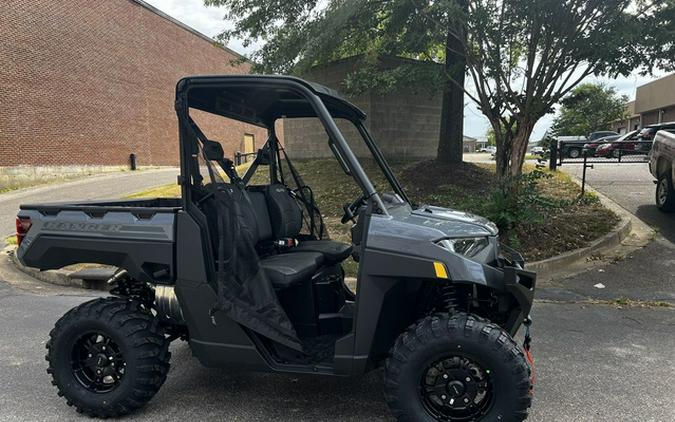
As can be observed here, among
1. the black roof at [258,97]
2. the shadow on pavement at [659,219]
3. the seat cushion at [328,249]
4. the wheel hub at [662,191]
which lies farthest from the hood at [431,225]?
the wheel hub at [662,191]

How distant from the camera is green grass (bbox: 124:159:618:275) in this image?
7.32 metres

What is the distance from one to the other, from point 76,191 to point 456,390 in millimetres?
15388

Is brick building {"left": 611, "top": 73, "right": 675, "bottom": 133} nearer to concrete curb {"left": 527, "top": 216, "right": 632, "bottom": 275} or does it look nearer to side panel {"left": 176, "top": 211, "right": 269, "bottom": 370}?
concrete curb {"left": 527, "top": 216, "right": 632, "bottom": 275}

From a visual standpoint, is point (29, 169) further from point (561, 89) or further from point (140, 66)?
point (561, 89)

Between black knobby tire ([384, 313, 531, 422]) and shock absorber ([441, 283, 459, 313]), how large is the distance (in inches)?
9.4

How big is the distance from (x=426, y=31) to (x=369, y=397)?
6378 millimetres

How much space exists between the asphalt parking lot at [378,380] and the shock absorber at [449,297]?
2.69 ft

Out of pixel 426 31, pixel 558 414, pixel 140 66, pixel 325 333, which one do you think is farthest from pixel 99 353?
→ pixel 140 66

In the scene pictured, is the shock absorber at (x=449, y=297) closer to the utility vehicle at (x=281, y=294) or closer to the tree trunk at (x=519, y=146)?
the utility vehicle at (x=281, y=294)

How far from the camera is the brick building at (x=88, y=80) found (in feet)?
55.6

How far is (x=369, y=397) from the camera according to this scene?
3320mm

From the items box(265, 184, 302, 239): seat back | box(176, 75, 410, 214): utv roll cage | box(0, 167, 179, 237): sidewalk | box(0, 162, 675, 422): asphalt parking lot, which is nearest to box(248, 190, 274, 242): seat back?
box(265, 184, 302, 239): seat back

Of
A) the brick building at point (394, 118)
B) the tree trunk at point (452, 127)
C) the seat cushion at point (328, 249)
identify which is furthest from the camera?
the brick building at point (394, 118)

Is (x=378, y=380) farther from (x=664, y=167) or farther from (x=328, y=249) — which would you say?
(x=664, y=167)
